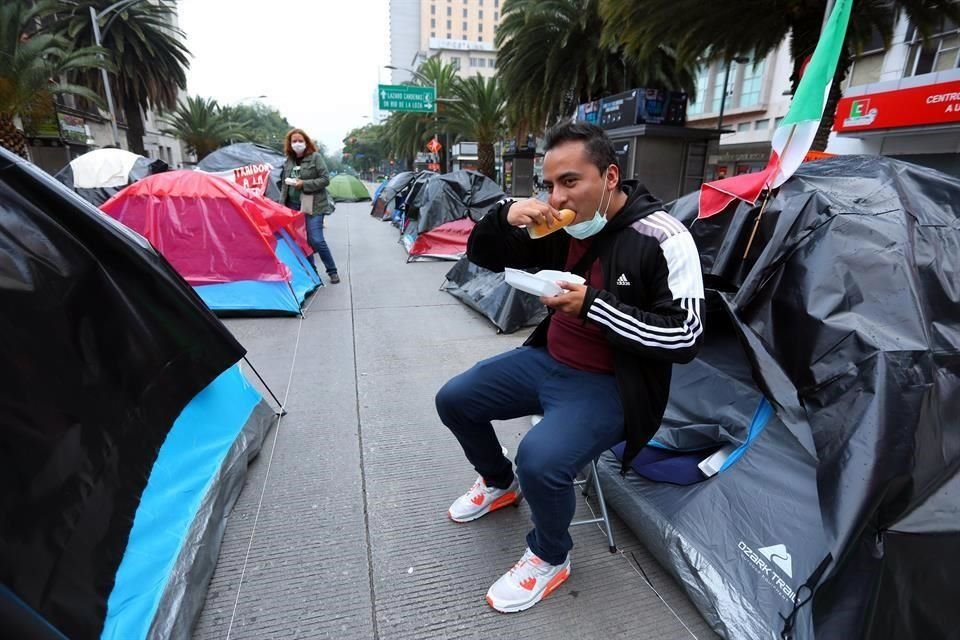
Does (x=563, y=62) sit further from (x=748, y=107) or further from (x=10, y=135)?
(x=748, y=107)

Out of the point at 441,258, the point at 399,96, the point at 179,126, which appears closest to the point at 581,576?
the point at 441,258

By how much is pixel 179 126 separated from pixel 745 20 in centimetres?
3322

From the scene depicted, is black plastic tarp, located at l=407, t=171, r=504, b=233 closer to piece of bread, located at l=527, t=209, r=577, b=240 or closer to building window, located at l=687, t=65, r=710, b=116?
piece of bread, located at l=527, t=209, r=577, b=240

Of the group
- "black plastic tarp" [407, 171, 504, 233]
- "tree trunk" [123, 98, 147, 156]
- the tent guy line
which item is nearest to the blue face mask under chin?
the tent guy line

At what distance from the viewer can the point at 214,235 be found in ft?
16.5

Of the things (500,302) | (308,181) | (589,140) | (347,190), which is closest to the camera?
(589,140)

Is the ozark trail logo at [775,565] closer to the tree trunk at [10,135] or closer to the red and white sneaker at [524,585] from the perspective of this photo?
the red and white sneaker at [524,585]

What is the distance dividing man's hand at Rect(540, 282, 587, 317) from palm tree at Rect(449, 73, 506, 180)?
1812cm

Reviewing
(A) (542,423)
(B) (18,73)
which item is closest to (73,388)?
(A) (542,423)

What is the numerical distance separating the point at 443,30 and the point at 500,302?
343 feet

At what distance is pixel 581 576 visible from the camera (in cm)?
208

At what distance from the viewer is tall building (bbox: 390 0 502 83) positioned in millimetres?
85438

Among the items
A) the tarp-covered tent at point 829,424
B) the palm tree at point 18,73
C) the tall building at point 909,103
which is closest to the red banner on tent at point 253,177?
the palm tree at point 18,73

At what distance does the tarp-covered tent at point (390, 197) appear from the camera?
1337 cm
